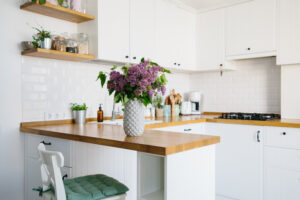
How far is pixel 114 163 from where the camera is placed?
2.07 m

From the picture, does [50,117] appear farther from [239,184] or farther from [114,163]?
[239,184]

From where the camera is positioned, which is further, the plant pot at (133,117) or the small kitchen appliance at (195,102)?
the small kitchen appliance at (195,102)

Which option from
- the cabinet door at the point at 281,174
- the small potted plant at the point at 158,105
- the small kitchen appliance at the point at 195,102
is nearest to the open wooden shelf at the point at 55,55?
the small potted plant at the point at 158,105

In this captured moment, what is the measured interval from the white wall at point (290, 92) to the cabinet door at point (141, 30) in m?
1.56

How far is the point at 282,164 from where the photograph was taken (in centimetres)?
286

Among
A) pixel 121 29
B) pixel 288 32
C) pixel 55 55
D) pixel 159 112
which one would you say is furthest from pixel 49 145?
pixel 288 32

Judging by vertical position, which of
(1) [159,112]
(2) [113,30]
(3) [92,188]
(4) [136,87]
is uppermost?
(2) [113,30]

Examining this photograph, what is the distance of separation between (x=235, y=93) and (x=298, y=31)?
3.71 ft

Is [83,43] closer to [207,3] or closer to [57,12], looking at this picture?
[57,12]

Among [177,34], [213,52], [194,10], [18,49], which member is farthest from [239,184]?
[18,49]

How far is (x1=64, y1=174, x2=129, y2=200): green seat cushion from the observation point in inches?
59.0

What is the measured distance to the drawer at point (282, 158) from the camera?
277 centimetres

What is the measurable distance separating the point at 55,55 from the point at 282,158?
94.9 inches

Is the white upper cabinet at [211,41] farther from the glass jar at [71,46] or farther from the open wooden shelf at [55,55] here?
the glass jar at [71,46]
